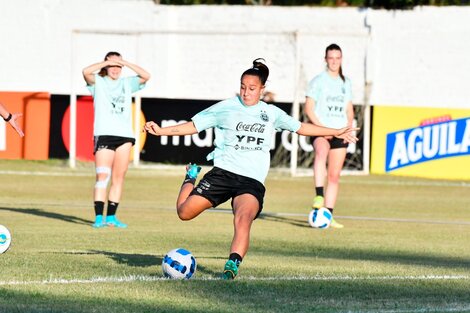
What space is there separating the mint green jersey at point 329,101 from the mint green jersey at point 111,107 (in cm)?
246

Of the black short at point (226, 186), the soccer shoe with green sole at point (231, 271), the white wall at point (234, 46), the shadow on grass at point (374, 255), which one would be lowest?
the shadow on grass at point (374, 255)

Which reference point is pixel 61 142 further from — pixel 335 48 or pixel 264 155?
pixel 264 155

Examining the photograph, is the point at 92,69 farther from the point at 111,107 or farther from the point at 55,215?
the point at 55,215

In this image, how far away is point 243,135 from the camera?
10.5 m

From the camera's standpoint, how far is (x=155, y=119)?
27062 mm

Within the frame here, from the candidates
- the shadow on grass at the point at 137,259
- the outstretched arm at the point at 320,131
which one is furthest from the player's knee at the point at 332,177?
the outstretched arm at the point at 320,131

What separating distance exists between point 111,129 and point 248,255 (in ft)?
13.0

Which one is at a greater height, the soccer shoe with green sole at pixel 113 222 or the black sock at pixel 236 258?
the black sock at pixel 236 258

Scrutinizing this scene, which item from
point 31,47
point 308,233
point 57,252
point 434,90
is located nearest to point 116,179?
point 308,233

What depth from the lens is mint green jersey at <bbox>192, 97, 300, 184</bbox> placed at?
412 inches

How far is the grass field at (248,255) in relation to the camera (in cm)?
871

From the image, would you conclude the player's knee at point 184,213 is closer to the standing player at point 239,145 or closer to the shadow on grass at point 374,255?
the standing player at point 239,145

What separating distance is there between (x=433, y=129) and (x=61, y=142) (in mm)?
8345

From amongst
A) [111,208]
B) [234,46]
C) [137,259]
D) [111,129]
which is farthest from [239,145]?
[234,46]
